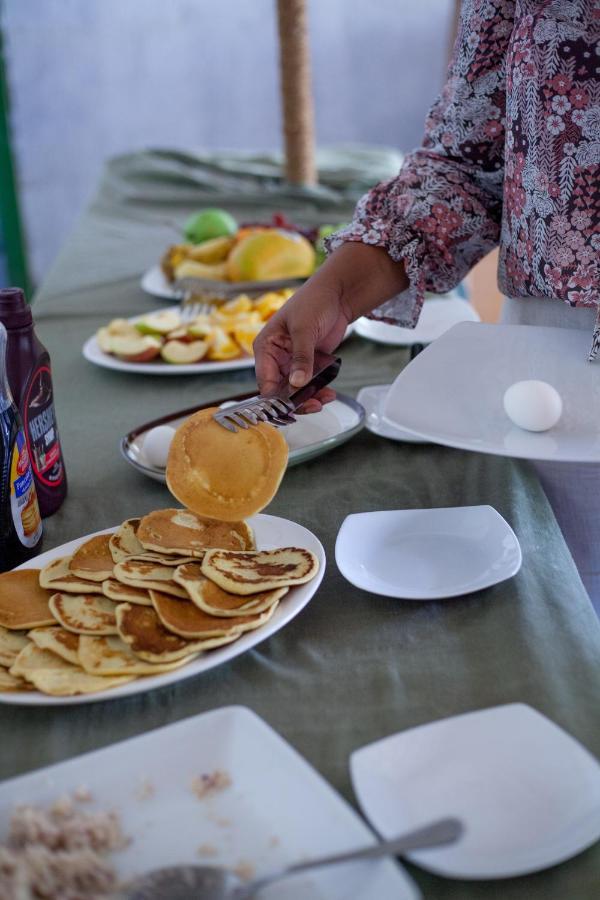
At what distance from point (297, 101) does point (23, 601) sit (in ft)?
7.73

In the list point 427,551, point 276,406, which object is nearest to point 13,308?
point 276,406

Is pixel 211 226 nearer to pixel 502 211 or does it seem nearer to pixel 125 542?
pixel 502 211

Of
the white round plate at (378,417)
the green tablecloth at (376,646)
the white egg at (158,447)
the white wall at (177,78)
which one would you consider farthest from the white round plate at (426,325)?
the white wall at (177,78)

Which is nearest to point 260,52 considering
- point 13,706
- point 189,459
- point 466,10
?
point 466,10

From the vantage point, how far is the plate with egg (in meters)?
0.88

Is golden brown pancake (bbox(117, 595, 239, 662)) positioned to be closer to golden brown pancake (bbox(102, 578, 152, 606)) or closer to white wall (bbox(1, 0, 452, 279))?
golden brown pancake (bbox(102, 578, 152, 606))

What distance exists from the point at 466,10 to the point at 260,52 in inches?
153

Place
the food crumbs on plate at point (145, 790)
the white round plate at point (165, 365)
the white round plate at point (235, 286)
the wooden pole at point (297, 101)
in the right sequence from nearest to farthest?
the food crumbs on plate at point (145, 790)
the white round plate at point (165, 365)
the white round plate at point (235, 286)
the wooden pole at point (297, 101)

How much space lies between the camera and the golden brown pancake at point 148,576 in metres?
0.78

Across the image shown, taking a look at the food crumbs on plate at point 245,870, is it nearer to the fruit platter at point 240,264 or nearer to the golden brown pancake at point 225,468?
the golden brown pancake at point 225,468

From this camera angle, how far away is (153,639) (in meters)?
0.74

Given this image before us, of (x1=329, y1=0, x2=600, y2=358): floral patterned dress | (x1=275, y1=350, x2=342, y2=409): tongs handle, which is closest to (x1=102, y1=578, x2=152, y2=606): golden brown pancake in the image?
(x1=275, y1=350, x2=342, y2=409): tongs handle

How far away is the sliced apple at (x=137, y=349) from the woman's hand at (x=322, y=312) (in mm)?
433

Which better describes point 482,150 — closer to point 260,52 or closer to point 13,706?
point 13,706
